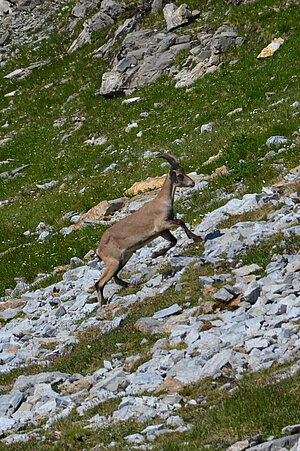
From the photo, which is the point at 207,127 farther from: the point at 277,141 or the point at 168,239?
the point at 168,239

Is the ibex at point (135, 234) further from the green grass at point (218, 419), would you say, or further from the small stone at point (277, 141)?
the green grass at point (218, 419)

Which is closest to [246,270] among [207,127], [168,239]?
[168,239]

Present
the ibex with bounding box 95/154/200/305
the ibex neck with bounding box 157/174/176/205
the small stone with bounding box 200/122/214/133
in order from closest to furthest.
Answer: the ibex with bounding box 95/154/200/305 → the ibex neck with bounding box 157/174/176/205 → the small stone with bounding box 200/122/214/133

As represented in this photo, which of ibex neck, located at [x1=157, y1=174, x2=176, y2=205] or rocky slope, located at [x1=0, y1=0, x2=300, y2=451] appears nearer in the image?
rocky slope, located at [x1=0, y1=0, x2=300, y2=451]

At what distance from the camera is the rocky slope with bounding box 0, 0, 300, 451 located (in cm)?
760

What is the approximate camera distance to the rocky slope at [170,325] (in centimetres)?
760

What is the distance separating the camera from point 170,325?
9867 mm

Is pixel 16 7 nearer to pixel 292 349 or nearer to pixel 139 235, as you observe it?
pixel 139 235

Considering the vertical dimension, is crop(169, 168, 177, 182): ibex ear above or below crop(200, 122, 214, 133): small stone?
above

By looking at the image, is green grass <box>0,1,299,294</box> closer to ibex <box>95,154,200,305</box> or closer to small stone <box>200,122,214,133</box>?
small stone <box>200,122,214,133</box>

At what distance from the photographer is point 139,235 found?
13258 millimetres

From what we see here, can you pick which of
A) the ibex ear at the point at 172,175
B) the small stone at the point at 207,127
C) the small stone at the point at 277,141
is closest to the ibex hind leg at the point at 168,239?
the ibex ear at the point at 172,175

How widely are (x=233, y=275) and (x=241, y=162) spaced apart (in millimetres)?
7326

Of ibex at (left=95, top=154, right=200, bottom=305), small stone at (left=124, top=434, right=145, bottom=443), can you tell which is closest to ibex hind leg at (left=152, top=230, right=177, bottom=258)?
ibex at (left=95, top=154, right=200, bottom=305)
